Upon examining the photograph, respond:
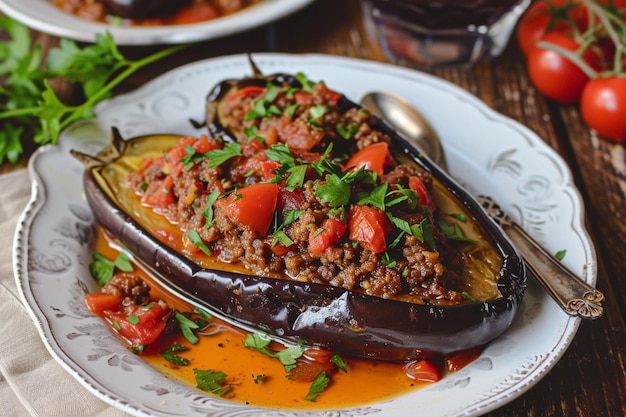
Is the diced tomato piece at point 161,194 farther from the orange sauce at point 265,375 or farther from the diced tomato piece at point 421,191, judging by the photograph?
the diced tomato piece at point 421,191

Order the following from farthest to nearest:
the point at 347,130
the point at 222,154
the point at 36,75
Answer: the point at 36,75 < the point at 347,130 < the point at 222,154

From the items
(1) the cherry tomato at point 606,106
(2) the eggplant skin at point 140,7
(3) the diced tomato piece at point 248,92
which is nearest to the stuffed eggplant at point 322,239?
(3) the diced tomato piece at point 248,92

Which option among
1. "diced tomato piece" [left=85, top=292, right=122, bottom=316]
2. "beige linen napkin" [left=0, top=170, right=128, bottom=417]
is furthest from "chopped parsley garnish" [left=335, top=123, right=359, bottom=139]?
"beige linen napkin" [left=0, top=170, right=128, bottom=417]

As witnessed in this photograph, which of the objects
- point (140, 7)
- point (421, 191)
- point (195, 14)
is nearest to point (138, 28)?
point (140, 7)

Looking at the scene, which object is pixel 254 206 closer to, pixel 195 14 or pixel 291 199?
pixel 291 199

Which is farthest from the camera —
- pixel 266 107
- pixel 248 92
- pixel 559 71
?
pixel 559 71

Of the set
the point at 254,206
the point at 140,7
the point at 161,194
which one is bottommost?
the point at 161,194
